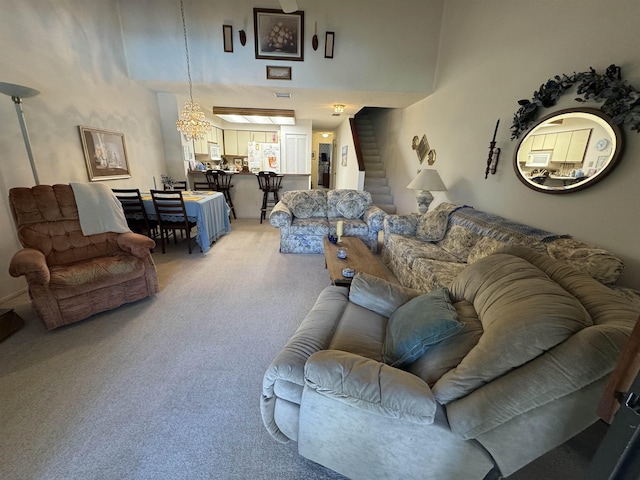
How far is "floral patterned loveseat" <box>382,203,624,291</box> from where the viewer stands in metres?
1.59

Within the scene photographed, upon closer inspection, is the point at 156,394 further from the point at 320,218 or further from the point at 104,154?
the point at 104,154

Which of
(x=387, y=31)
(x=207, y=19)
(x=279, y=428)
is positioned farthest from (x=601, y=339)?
(x=207, y=19)

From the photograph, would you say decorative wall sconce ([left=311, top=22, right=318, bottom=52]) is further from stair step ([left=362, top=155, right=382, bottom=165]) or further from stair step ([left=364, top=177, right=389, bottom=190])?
stair step ([left=362, top=155, right=382, bottom=165])

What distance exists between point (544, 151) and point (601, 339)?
2.22 m

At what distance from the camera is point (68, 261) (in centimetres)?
219

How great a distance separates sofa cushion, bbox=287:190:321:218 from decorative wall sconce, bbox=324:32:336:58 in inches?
81.9

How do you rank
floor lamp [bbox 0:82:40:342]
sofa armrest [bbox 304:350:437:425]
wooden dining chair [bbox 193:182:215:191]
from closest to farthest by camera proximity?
sofa armrest [bbox 304:350:437:425], floor lamp [bbox 0:82:40:342], wooden dining chair [bbox 193:182:215:191]

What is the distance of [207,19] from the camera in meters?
3.62

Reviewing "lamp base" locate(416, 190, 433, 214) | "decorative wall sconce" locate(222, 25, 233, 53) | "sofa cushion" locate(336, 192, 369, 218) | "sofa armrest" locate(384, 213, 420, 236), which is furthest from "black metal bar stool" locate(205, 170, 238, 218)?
"lamp base" locate(416, 190, 433, 214)

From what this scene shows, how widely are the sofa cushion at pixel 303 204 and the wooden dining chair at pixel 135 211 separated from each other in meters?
1.97

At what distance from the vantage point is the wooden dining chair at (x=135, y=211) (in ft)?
11.0

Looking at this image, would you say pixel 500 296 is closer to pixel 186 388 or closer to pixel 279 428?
pixel 279 428

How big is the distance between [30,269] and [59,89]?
7.59ft

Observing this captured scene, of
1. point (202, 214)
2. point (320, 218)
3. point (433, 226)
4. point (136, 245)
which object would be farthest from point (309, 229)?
point (136, 245)
